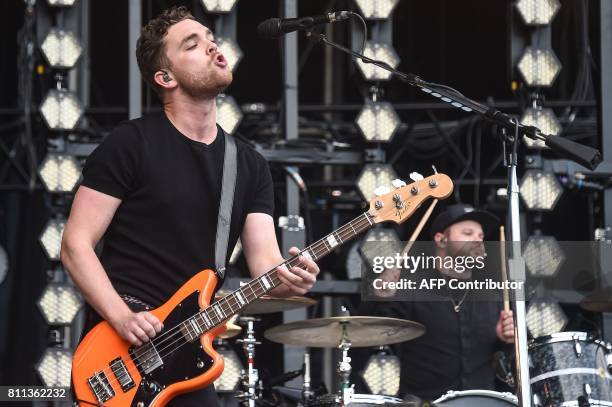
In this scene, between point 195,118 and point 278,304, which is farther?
point 278,304

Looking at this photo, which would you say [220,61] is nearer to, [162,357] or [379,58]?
[162,357]

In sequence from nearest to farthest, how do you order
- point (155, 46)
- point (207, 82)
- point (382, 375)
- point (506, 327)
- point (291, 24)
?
point (207, 82)
point (155, 46)
point (291, 24)
point (506, 327)
point (382, 375)

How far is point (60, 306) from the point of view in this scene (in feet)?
22.7

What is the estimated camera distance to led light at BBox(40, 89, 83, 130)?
7.02m

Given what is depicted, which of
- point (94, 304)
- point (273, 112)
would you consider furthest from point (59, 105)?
point (94, 304)

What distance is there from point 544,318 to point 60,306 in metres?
2.90

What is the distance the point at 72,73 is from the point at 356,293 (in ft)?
9.54

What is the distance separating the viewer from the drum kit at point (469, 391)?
557cm

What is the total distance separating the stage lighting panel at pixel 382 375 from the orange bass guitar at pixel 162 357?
2.72 m

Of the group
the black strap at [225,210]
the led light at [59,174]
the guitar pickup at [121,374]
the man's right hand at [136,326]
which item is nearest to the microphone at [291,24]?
the black strap at [225,210]

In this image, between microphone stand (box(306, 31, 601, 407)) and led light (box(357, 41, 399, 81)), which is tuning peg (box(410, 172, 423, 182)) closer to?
microphone stand (box(306, 31, 601, 407))

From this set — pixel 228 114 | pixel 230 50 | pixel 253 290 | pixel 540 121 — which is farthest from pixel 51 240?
pixel 540 121

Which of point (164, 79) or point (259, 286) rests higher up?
point (164, 79)

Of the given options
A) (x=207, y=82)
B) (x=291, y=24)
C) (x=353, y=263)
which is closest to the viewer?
(x=207, y=82)
